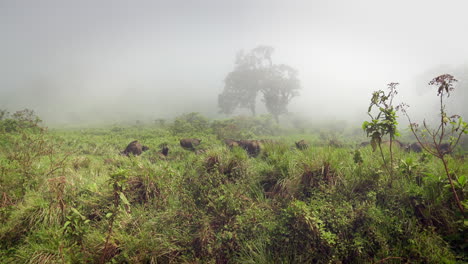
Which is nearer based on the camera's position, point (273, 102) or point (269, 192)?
point (269, 192)

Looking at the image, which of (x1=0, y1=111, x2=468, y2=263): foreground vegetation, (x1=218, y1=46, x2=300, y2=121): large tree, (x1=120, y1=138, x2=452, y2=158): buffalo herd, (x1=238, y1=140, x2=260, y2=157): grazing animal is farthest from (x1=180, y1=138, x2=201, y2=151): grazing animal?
(x1=218, y1=46, x2=300, y2=121): large tree

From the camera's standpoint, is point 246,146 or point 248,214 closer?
point 248,214

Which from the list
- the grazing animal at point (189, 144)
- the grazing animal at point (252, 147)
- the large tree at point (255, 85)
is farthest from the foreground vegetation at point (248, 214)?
the large tree at point (255, 85)

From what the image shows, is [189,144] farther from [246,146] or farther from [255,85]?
[255,85]

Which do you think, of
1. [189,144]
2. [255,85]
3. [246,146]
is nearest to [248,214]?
[246,146]

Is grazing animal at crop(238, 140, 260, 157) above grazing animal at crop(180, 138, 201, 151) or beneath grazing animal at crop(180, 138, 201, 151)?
above

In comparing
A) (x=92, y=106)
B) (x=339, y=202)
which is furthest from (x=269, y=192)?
(x=92, y=106)

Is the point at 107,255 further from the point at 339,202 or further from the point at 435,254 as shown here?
the point at 435,254

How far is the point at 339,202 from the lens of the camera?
456cm

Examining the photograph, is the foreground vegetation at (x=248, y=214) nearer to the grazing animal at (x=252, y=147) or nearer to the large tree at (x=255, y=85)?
the grazing animal at (x=252, y=147)

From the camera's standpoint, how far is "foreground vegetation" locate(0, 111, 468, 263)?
3.73m

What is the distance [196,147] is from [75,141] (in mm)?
7880

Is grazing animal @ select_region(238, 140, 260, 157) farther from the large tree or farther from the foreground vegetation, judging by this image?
the large tree

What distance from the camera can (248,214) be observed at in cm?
466
